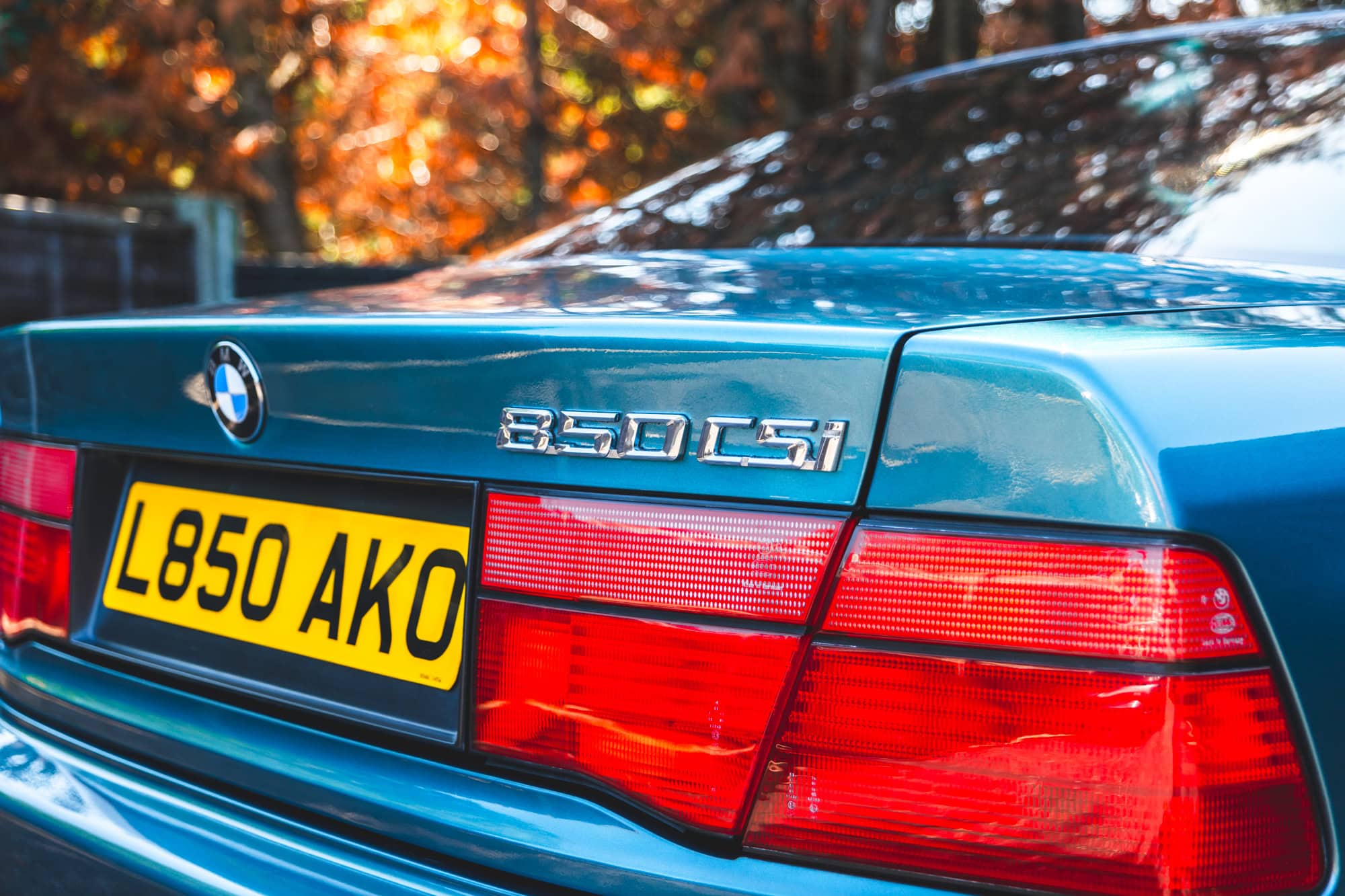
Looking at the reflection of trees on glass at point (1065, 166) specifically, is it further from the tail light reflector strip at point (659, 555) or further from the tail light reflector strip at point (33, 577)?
the tail light reflector strip at point (33, 577)

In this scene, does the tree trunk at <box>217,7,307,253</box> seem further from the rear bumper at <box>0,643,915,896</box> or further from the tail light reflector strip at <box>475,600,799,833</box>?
the tail light reflector strip at <box>475,600,799,833</box>

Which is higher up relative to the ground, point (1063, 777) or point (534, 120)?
point (534, 120)

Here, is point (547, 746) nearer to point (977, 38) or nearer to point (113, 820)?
point (113, 820)

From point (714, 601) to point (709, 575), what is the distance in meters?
0.02

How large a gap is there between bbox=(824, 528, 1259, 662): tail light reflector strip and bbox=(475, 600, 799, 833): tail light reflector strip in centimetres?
9

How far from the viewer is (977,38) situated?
10008mm

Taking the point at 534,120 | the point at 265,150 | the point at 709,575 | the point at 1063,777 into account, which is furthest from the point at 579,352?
the point at 265,150

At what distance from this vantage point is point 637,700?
1.10 m

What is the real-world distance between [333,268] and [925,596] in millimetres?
6382

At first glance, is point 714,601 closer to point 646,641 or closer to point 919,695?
point 646,641

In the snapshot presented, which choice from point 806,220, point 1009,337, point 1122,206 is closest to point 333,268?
point 806,220

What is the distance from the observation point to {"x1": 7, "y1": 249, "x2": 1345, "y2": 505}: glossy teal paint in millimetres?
1038

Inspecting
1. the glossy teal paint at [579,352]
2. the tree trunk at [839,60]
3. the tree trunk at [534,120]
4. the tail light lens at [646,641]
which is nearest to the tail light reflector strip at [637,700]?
the tail light lens at [646,641]

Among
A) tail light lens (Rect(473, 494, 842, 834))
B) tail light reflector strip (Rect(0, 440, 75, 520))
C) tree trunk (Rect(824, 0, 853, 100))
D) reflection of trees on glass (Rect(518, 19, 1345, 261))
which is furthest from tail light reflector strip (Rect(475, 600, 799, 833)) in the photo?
tree trunk (Rect(824, 0, 853, 100))
